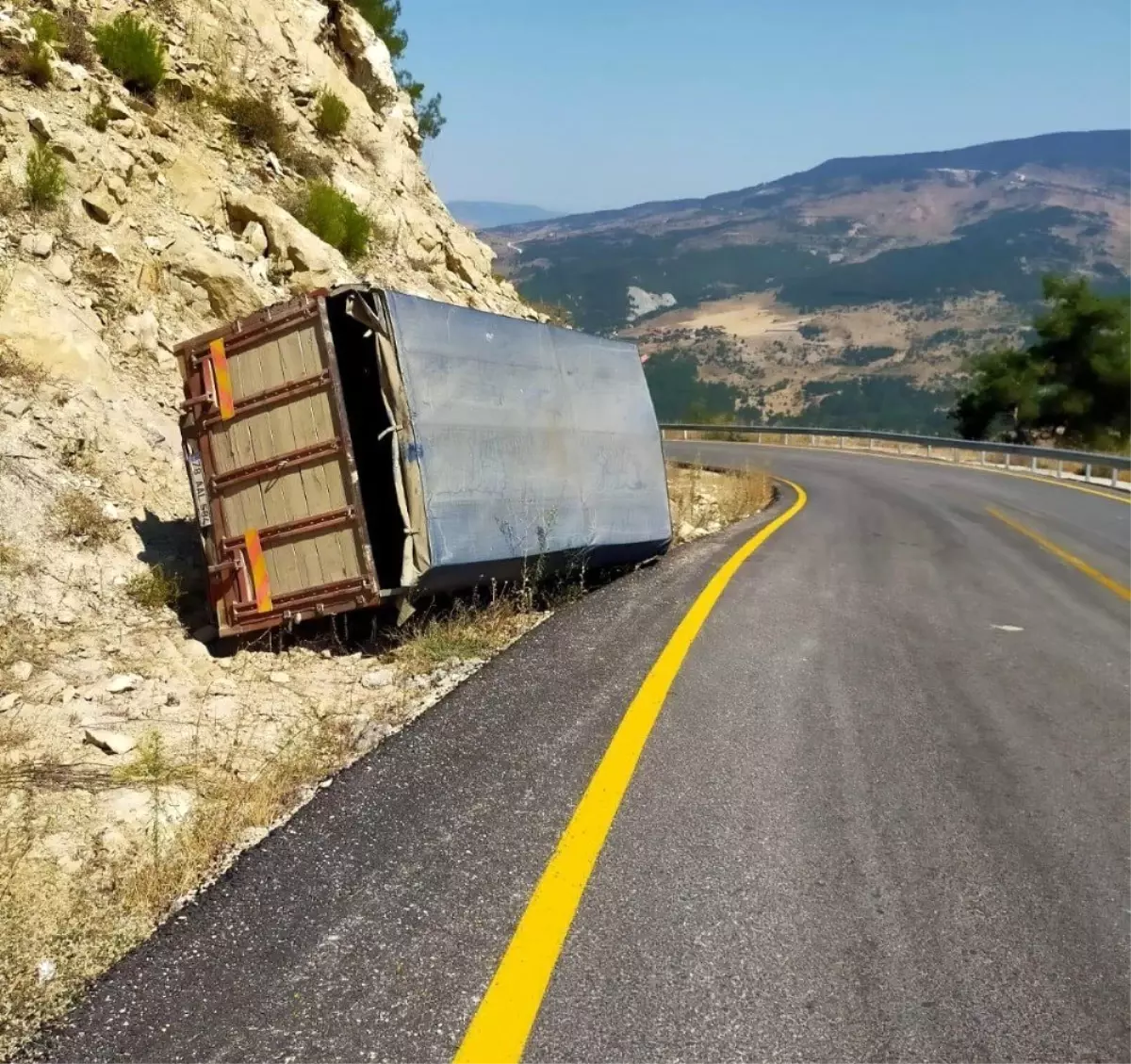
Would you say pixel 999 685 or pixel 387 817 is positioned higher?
pixel 387 817

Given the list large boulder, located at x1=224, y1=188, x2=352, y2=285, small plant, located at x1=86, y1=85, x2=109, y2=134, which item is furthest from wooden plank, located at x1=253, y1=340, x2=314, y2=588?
small plant, located at x1=86, y1=85, x2=109, y2=134

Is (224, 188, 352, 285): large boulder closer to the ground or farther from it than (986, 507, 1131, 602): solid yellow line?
farther from it

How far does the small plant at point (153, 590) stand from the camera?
7973 millimetres

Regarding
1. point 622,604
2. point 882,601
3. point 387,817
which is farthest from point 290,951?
point 882,601

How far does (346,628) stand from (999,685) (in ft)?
15.3

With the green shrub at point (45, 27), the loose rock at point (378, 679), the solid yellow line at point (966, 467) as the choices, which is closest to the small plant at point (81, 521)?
the loose rock at point (378, 679)

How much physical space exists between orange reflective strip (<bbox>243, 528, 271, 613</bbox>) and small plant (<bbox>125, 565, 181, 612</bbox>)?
0.98 meters

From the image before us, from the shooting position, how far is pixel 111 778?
16.0 feet

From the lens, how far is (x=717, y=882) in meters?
3.51

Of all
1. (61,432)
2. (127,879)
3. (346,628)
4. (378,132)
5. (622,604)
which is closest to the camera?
(127,879)

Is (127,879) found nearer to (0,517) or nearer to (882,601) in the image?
(0,517)

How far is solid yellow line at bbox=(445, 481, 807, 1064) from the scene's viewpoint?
2.64m

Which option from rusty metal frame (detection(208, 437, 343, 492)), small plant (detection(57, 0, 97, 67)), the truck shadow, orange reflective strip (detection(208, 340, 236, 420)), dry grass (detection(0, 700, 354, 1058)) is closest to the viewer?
dry grass (detection(0, 700, 354, 1058))

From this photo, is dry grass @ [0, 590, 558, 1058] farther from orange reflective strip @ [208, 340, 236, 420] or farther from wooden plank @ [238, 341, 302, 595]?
orange reflective strip @ [208, 340, 236, 420]
